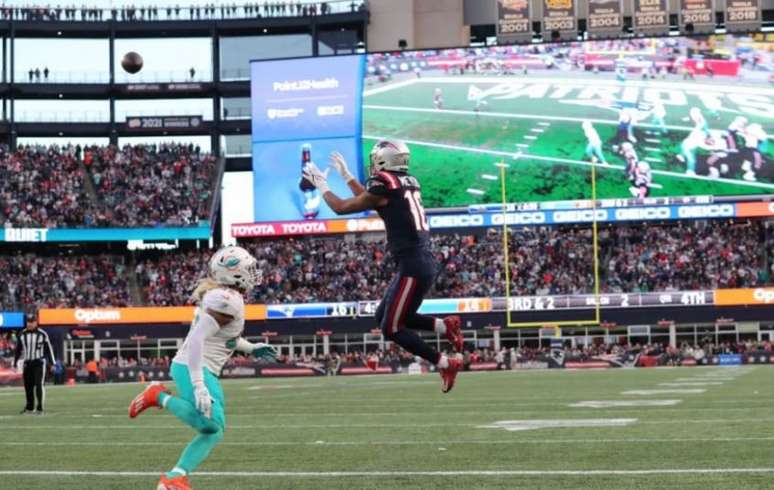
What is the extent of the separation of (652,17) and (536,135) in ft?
30.9

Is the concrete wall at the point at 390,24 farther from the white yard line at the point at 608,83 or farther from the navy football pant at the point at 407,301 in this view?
the navy football pant at the point at 407,301

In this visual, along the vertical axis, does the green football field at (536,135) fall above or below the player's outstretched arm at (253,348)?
above

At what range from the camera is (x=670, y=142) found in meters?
52.0

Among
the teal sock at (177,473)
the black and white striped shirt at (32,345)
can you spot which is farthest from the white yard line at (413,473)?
the black and white striped shirt at (32,345)

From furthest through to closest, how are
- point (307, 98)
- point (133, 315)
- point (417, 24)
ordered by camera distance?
point (417, 24), point (307, 98), point (133, 315)

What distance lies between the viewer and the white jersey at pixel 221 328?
8125mm

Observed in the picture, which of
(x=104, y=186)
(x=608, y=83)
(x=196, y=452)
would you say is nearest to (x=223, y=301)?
(x=196, y=452)

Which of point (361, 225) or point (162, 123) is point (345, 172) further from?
point (162, 123)

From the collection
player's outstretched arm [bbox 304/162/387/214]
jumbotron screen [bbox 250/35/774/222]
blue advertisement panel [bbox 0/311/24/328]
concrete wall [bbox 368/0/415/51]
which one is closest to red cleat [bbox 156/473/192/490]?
player's outstretched arm [bbox 304/162/387/214]

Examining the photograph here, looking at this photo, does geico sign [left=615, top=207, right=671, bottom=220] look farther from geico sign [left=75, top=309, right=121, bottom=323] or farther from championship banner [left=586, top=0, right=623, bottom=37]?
geico sign [left=75, top=309, right=121, bottom=323]

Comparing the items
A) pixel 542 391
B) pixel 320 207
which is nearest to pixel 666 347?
pixel 320 207

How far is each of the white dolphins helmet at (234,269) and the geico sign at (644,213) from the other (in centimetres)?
4506

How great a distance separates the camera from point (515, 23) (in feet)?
191

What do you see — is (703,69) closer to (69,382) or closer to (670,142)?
(670,142)
